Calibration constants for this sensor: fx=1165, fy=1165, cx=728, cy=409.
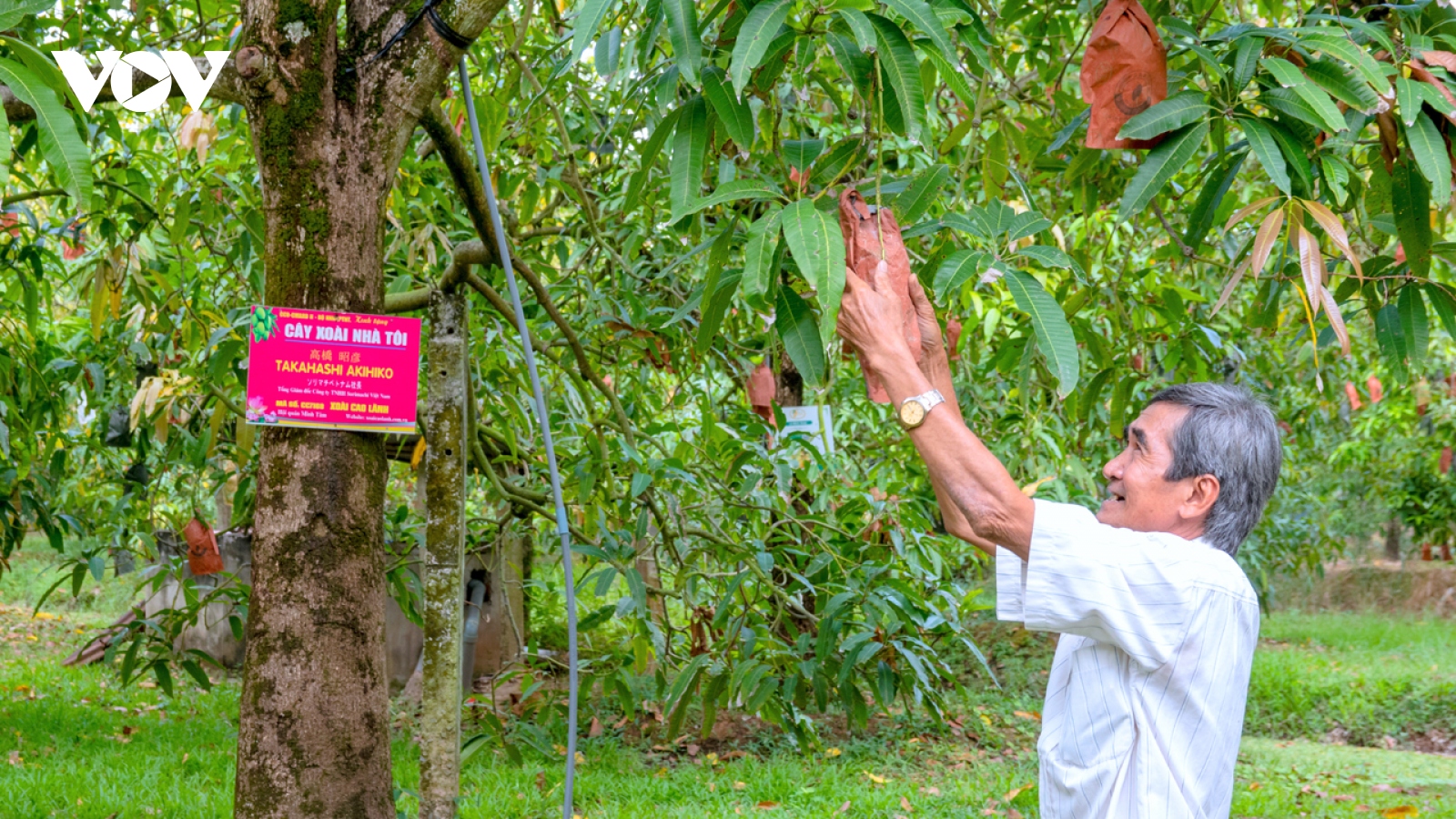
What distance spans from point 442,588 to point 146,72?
3.05ft

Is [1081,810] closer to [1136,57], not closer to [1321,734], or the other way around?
[1136,57]

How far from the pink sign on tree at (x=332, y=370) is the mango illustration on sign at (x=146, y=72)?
1.15 feet

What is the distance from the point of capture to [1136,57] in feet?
4.82

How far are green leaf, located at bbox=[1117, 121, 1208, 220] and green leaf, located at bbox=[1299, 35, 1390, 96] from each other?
150 mm

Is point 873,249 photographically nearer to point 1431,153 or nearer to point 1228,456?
point 1228,456

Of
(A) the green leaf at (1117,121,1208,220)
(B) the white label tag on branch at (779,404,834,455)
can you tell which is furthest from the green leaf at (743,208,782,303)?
(B) the white label tag on branch at (779,404,834,455)

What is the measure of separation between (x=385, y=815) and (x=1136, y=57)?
4.61 feet

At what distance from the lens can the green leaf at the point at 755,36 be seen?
4.00ft

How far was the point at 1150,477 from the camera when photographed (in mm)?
1472

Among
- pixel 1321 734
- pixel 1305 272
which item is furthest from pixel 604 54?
pixel 1321 734

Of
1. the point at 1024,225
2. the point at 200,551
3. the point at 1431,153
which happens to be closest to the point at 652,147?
the point at 1024,225

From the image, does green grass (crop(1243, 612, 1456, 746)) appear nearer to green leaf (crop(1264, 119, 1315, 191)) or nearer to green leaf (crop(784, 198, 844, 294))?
green leaf (crop(1264, 119, 1315, 191))

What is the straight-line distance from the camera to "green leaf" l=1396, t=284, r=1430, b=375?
1668 millimetres

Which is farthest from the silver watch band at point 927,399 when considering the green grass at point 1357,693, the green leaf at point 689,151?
the green grass at point 1357,693
